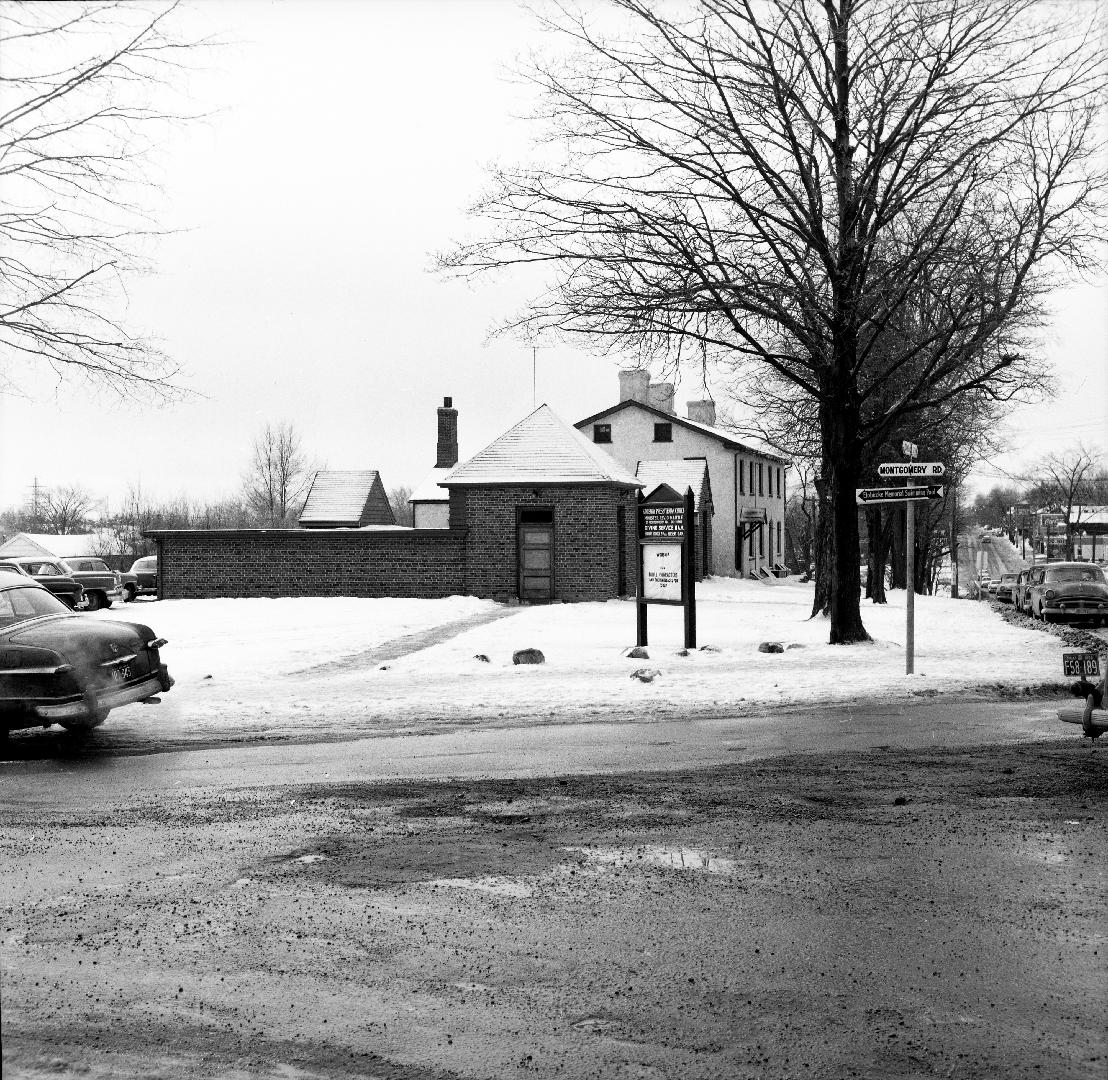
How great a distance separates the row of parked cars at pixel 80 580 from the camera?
31969 mm

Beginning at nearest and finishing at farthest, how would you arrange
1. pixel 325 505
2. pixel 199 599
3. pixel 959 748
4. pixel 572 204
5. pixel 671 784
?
pixel 671 784
pixel 959 748
pixel 572 204
pixel 199 599
pixel 325 505

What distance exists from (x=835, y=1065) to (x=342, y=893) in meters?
2.66

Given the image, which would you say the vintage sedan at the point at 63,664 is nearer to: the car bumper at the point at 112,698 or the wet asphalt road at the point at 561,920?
the car bumper at the point at 112,698

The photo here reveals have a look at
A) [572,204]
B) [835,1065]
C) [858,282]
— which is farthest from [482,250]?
[835,1065]

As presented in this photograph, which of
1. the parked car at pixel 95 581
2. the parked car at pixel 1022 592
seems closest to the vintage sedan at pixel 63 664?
the parked car at pixel 95 581

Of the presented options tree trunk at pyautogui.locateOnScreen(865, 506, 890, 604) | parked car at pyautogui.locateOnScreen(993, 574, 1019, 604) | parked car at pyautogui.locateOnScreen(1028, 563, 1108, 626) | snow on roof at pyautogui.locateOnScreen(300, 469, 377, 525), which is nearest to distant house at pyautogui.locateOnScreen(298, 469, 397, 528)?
snow on roof at pyautogui.locateOnScreen(300, 469, 377, 525)

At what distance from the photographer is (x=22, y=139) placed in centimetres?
1249

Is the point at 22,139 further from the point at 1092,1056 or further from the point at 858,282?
the point at 1092,1056

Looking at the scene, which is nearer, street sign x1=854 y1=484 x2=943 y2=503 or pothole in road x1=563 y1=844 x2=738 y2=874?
pothole in road x1=563 y1=844 x2=738 y2=874

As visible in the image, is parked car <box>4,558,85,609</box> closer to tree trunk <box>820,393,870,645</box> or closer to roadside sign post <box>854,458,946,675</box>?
tree trunk <box>820,393,870,645</box>

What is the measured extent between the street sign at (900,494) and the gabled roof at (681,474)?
113 feet

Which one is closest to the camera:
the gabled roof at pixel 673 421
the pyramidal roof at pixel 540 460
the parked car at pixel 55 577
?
the parked car at pixel 55 577

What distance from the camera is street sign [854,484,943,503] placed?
46.1 ft

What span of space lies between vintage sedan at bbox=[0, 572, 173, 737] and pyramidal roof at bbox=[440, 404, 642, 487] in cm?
2119
